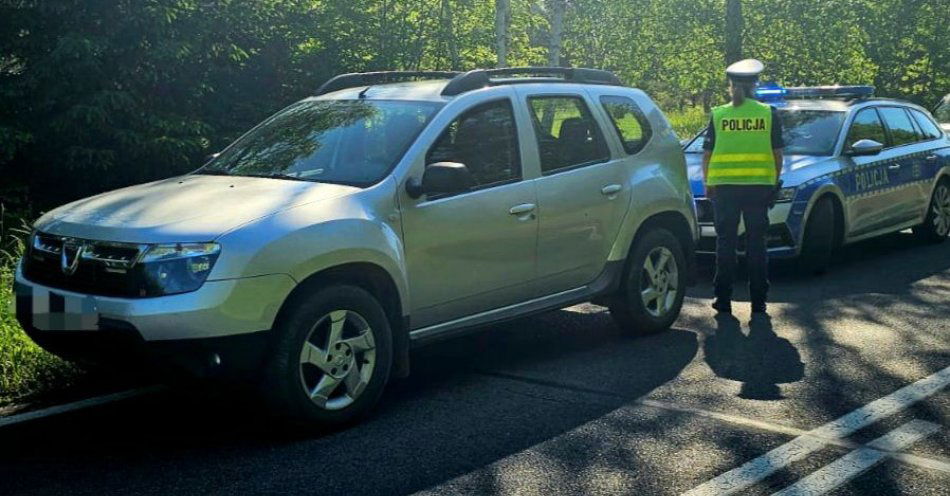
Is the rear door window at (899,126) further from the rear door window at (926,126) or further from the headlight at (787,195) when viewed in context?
the headlight at (787,195)

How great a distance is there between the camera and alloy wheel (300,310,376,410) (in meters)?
5.46

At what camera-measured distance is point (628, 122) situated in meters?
7.79

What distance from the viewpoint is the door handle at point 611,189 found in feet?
23.9

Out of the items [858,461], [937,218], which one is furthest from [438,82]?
[937,218]

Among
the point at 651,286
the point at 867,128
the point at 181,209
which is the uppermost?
the point at 181,209

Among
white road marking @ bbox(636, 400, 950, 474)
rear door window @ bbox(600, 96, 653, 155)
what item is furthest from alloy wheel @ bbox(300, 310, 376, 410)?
rear door window @ bbox(600, 96, 653, 155)

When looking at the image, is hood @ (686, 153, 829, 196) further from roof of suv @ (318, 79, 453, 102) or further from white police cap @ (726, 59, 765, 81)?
roof of suv @ (318, 79, 453, 102)

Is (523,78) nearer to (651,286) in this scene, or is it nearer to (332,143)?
(332,143)

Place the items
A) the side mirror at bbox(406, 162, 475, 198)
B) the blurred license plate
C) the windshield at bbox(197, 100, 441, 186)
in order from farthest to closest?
the windshield at bbox(197, 100, 441, 186), the side mirror at bbox(406, 162, 475, 198), the blurred license plate

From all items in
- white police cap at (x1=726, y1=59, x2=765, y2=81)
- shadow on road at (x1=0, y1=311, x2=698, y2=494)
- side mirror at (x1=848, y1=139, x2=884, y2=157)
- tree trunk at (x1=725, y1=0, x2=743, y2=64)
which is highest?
tree trunk at (x1=725, y1=0, x2=743, y2=64)

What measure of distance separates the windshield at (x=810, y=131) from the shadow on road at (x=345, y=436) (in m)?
4.44

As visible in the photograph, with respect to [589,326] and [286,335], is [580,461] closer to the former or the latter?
[286,335]

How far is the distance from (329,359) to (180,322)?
799 millimetres

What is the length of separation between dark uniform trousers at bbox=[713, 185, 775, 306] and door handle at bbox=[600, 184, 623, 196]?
152 centimetres
